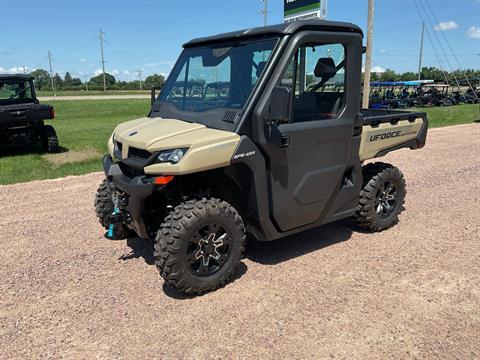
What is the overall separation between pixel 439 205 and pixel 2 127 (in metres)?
10.0

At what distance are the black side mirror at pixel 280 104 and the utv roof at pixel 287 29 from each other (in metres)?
0.62

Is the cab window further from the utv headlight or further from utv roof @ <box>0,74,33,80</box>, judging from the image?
utv roof @ <box>0,74,33,80</box>

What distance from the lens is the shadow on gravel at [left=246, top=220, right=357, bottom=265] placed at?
4.36m

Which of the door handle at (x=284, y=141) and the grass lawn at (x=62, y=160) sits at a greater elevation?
the door handle at (x=284, y=141)

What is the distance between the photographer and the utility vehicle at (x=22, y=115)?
1042 centimetres

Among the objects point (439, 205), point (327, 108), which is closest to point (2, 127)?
point (327, 108)

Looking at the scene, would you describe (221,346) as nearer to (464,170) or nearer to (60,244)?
(60,244)

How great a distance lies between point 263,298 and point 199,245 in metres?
0.71

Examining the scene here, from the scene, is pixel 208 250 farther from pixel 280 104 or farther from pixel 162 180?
pixel 280 104

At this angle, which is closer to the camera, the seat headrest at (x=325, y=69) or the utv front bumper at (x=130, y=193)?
the utv front bumper at (x=130, y=193)

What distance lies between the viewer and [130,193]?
11.3 feet

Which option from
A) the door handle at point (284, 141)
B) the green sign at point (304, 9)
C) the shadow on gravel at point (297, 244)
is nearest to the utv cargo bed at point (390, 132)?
the shadow on gravel at point (297, 244)

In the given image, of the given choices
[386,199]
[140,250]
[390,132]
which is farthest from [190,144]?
[386,199]

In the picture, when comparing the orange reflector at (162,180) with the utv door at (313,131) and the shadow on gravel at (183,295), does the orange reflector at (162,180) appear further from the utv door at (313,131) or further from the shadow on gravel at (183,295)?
the shadow on gravel at (183,295)
